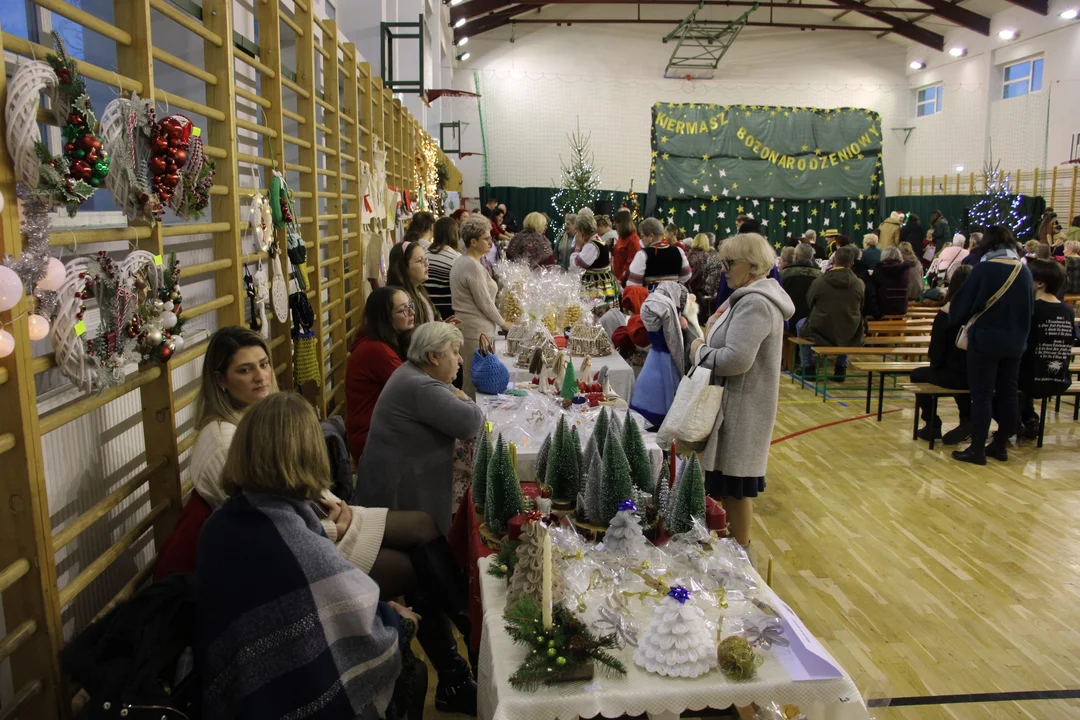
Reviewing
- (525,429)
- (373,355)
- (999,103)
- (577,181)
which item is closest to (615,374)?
(525,429)

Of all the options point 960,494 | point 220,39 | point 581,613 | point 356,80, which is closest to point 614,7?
point 356,80

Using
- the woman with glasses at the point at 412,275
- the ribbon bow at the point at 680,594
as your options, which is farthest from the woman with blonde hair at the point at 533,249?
the ribbon bow at the point at 680,594

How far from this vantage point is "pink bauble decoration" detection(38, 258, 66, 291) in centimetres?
153

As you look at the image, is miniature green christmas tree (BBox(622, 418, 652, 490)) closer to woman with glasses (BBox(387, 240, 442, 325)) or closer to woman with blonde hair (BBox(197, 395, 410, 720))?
woman with blonde hair (BBox(197, 395, 410, 720))

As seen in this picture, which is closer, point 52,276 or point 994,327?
point 52,276

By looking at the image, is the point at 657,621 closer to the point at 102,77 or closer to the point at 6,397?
the point at 6,397

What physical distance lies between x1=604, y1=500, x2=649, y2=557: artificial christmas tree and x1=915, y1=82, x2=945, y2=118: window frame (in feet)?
60.7

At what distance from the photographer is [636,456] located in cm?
249

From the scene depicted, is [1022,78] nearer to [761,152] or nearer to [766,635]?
[761,152]

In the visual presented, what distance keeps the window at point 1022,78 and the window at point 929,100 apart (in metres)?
1.59

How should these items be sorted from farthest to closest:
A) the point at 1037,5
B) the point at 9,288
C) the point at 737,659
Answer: the point at 1037,5 → the point at 737,659 → the point at 9,288

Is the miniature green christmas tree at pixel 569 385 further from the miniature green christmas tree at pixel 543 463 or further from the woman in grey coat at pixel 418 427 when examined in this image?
the miniature green christmas tree at pixel 543 463

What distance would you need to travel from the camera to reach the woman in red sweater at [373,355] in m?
3.56

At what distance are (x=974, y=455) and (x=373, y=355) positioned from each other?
412cm
